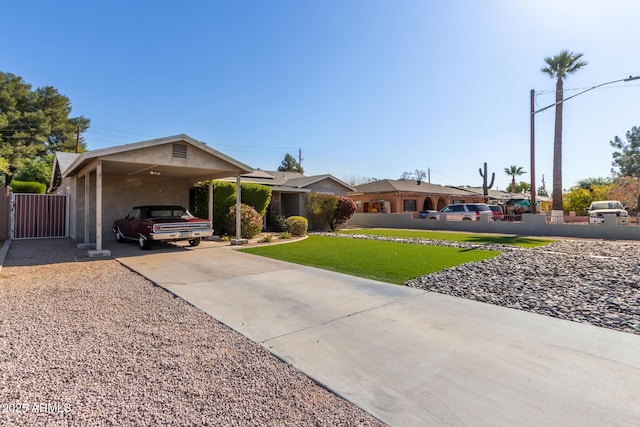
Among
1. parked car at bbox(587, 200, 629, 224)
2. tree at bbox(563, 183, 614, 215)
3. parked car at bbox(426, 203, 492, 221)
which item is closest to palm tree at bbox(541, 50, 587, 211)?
parked car at bbox(587, 200, 629, 224)

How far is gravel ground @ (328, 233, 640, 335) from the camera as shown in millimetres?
5176

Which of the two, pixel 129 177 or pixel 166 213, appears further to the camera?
pixel 129 177

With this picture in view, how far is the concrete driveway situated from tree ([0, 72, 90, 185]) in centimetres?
3554

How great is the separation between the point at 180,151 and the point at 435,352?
10.8 metres

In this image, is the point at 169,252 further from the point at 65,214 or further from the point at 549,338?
the point at 549,338

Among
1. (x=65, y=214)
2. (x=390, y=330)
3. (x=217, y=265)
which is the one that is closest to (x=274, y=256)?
(x=217, y=265)

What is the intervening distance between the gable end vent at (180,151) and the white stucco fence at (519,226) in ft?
56.1

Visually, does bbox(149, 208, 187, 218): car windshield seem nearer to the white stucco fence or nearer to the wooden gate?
the wooden gate

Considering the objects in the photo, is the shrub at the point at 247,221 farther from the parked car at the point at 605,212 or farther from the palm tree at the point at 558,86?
the palm tree at the point at 558,86

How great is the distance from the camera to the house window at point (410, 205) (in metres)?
33.0

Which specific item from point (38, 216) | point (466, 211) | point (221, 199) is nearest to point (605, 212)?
point (466, 211)

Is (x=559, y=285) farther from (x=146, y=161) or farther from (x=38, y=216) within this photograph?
(x=38, y=216)

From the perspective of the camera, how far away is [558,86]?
24.2 m

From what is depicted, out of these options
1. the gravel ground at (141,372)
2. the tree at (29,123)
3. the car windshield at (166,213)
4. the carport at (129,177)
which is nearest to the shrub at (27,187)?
the tree at (29,123)
